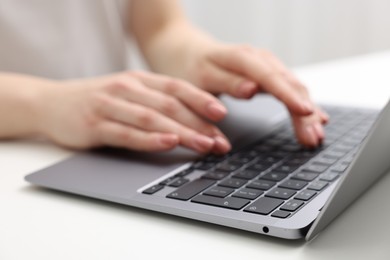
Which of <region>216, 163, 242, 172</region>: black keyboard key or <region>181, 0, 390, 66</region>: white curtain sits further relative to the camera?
<region>181, 0, 390, 66</region>: white curtain

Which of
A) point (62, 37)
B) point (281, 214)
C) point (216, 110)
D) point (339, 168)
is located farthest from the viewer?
point (62, 37)

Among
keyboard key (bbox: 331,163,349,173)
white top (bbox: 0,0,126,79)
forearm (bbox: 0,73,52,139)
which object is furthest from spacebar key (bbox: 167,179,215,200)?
white top (bbox: 0,0,126,79)

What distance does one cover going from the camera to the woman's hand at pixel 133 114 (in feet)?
2.05

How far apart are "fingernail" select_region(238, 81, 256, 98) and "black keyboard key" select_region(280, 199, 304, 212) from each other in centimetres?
24

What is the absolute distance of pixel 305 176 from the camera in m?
0.52

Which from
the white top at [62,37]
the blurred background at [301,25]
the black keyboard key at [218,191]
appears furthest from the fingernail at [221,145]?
the blurred background at [301,25]

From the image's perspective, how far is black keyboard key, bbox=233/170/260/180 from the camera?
1.70 ft

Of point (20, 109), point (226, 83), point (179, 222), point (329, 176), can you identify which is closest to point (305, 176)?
point (329, 176)

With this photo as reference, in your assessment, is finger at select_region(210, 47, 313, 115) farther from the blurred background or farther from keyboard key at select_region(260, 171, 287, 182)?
the blurred background

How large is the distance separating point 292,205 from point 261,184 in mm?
56

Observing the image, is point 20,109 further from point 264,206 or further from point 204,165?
point 264,206

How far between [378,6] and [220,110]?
123 centimetres

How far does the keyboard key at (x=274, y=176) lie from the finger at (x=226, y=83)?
6.9 inches

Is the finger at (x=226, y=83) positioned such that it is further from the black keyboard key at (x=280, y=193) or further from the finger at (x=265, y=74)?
the black keyboard key at (x=280, y=193)
